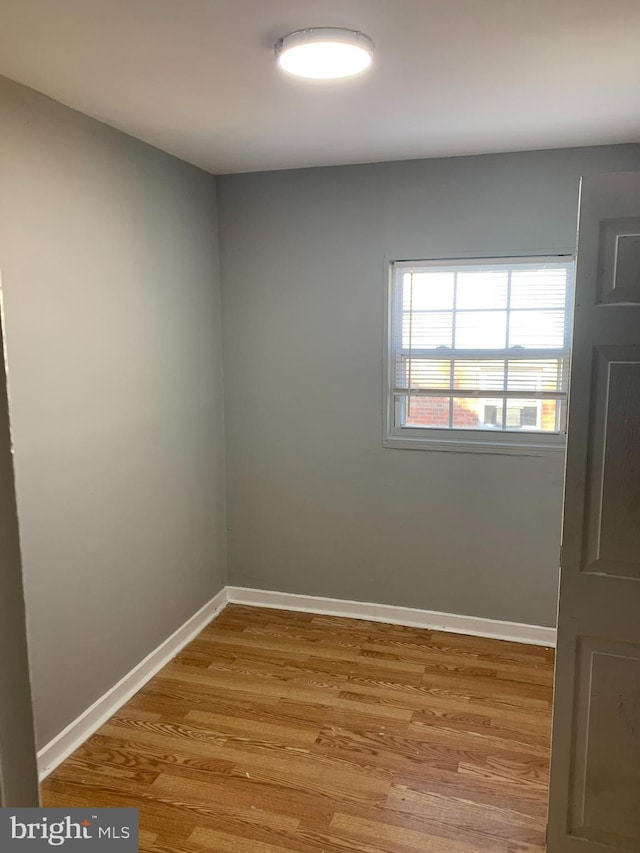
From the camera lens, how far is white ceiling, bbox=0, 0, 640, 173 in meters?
1.74

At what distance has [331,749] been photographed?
2584 mm

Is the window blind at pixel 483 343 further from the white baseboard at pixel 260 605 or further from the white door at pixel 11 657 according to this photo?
the white door at pixel 11 657

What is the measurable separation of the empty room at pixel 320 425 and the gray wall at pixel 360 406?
0.05ft

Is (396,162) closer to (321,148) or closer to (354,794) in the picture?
(321,148)

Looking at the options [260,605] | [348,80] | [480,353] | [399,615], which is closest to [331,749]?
[399,615]

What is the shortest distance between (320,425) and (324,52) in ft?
6.64

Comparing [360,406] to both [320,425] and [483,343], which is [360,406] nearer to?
[320,425]

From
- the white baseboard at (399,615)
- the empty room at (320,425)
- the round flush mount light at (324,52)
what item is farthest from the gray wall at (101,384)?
the round flush mount light at (324,52)

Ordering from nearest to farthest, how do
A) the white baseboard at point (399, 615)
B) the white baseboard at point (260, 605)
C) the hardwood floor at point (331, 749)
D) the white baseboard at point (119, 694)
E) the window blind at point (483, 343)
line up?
the hardwood floor at point (331, 749), the white baseboard at point (119, 694), the white baseboard at point (260, 605), the window blind at point (483, 343), the white baseboard at point (399, 615)

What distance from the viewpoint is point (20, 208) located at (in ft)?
7.44

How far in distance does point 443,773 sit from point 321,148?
108 inches

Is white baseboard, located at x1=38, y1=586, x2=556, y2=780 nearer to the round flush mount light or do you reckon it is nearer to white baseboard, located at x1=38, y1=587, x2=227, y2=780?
white baseboard, located at x1=38, y1=587, x2=227, y2=780

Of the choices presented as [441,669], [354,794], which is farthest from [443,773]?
[441,669]

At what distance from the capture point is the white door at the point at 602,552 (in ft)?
5.57
